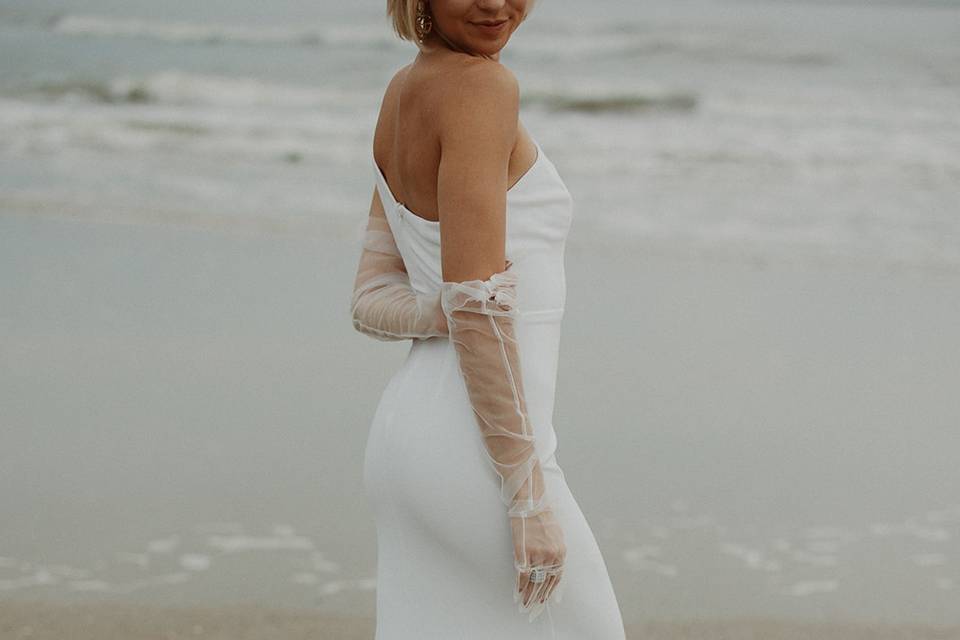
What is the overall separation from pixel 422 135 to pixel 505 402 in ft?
1.42

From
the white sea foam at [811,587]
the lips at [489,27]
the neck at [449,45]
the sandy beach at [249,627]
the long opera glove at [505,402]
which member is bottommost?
the sandy beach at [249,627]

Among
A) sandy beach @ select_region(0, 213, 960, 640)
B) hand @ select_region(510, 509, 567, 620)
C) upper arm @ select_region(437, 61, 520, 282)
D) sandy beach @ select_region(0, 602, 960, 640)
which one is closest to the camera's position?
upper arm @ select_region(437, 61, 520, 282)

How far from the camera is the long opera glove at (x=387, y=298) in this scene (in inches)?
90.1

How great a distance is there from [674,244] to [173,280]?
3251 millimetres

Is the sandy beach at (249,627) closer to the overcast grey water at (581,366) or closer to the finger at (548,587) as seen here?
the overcast grey water at (581,366)

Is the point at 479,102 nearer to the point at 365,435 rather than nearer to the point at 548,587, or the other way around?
the point at 548,587

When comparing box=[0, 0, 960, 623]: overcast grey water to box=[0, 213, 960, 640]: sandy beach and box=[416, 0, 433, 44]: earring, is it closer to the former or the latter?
box=[0, 213, 960, 640]: sandy beach

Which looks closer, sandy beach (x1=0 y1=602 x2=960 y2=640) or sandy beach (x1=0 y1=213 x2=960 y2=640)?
sandy beach (x1=0 y1=602 x2=960 y2=640)

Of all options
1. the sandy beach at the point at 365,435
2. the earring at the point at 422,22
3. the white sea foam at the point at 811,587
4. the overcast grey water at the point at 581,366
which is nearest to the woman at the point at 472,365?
the earring at the point at 422,22

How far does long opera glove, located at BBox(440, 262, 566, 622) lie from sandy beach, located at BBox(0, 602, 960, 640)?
1.94 metres

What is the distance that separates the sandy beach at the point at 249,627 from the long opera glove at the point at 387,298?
171 cm

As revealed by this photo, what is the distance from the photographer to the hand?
2.19m

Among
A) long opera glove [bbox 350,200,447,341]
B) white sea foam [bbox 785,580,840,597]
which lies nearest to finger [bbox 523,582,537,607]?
long opera glove [bbox 350,200,447,341]

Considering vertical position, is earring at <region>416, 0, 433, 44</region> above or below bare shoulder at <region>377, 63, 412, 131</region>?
above
